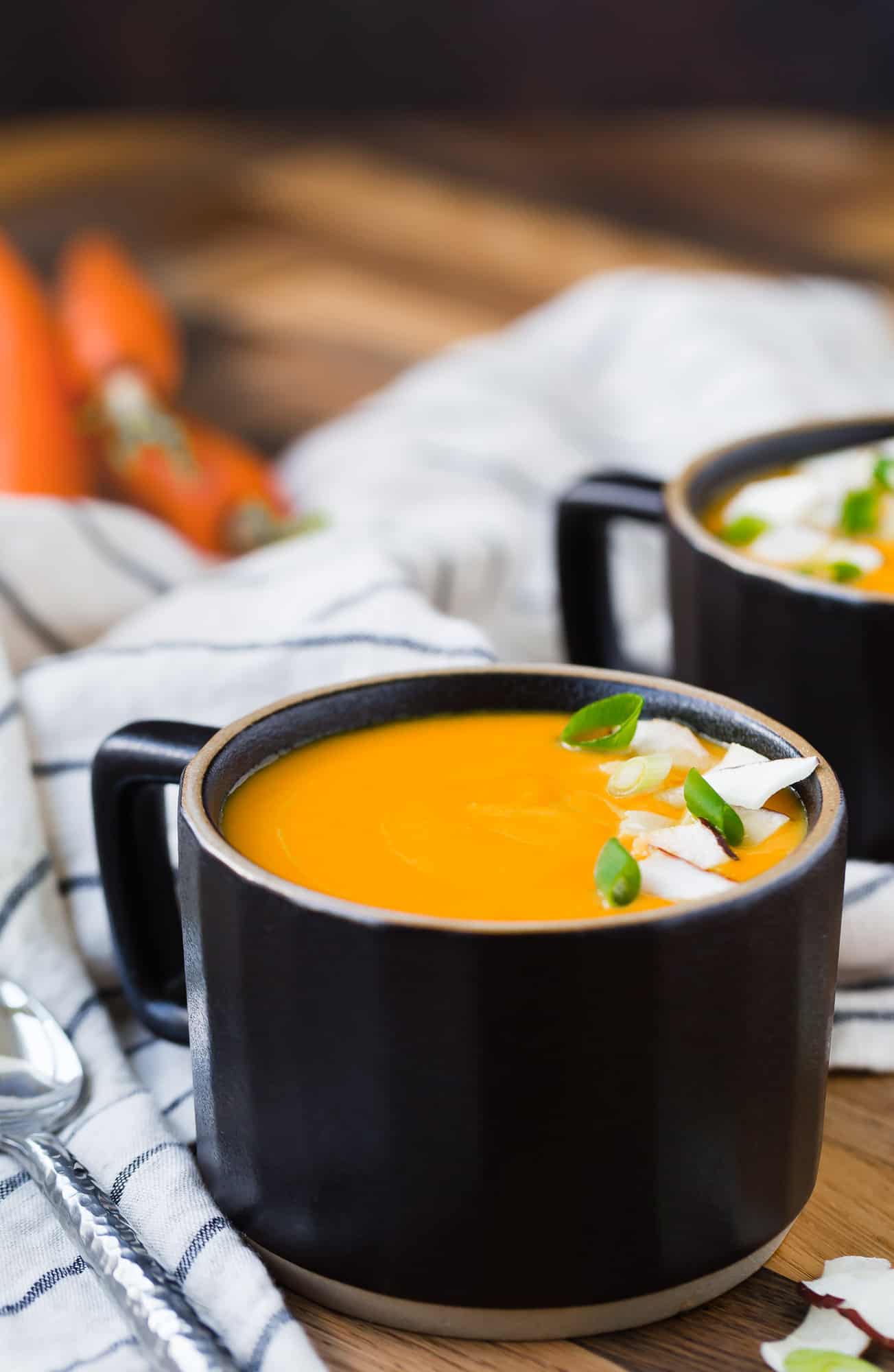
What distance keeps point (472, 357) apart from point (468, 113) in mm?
918

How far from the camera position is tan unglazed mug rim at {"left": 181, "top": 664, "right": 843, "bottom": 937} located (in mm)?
586

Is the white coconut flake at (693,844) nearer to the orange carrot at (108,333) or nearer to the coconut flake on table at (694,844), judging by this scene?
the coconut flake on table at (694,844)

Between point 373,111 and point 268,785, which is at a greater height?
point 268,785

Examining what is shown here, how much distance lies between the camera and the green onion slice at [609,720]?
756 mm

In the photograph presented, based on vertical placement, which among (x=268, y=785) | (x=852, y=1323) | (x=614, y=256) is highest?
(x=268, y=785)

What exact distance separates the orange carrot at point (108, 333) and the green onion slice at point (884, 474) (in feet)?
2.76

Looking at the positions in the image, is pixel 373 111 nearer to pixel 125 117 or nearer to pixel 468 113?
pixel 468 113

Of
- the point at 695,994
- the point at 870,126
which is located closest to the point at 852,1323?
the point at 695,994

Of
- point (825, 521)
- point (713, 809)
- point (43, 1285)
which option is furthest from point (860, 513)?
point (43, 1285)

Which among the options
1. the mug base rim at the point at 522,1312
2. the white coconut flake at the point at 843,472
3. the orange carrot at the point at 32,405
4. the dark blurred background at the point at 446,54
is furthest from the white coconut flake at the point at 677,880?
the dark blurred background at the point at 446,54

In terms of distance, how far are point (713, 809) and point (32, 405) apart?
3.41 feet

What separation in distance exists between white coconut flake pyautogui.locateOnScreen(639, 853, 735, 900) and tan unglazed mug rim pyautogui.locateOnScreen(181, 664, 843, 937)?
0.01m

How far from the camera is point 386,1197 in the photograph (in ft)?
2.06

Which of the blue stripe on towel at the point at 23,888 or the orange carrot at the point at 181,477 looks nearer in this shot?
the blue stripe on towel at the point at 23,888
